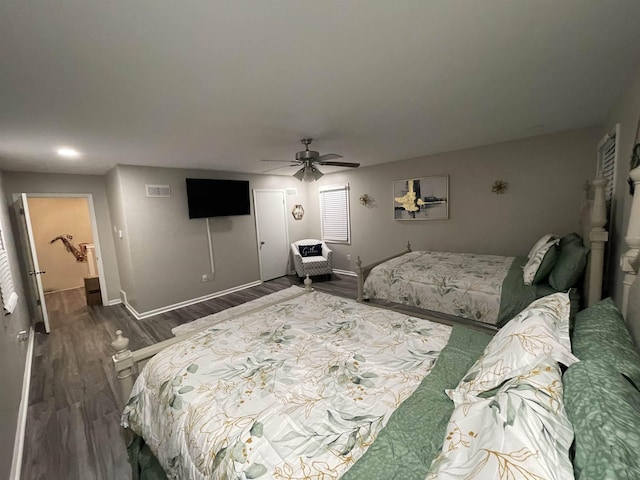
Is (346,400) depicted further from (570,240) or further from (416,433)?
(570,240)

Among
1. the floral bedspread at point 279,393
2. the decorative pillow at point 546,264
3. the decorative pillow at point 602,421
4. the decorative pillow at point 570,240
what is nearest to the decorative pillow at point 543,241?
the decorative pillow at point 570,240

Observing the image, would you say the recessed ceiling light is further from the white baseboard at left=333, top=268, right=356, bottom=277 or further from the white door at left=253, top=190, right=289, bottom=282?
the white baseboard at left=333, top=268, right=356, bottom=277

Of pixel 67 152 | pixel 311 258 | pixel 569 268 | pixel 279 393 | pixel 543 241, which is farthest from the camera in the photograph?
pixel 311 258

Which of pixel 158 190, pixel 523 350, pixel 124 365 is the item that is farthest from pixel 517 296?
pixel 158 190

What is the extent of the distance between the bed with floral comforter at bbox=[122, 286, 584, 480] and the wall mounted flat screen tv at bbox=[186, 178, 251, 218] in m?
3.33

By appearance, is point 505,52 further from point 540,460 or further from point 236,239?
point 236,239

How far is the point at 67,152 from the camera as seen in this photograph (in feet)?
9.97

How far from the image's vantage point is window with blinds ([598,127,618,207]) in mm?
2336

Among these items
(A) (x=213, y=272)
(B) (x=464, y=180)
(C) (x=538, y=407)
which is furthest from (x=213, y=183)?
(C) (x=538, y=407)

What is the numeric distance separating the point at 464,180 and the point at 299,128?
118 inches

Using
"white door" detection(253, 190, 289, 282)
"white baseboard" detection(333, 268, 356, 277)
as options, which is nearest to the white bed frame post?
"white baseboard" detection(333, 268, 356, 277)

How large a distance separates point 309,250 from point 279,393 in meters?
4.64

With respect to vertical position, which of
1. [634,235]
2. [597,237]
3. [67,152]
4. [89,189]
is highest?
[67,152]

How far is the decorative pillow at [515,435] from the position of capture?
0.55m
